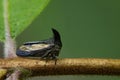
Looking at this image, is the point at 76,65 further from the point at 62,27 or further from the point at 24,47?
the point at 62,27

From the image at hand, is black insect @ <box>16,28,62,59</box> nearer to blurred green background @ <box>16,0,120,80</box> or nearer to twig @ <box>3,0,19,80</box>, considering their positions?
twig @ <box>3,0,19,80</box>

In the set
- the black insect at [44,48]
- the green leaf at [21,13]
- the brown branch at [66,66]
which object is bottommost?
the brown branch at [66,66]

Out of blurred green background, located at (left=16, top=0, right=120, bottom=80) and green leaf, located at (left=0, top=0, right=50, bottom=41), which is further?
blurred green background, located at (left=16, top=0, right=120, bottom=80)

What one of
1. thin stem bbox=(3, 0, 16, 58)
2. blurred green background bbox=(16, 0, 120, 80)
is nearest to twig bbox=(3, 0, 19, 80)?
thin stem bbox=(3, 0, 16, 58)

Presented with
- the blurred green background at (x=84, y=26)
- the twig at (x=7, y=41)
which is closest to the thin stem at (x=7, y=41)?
the twig at (x=7, y=41)

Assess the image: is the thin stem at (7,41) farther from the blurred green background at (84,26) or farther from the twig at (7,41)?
the blurred green background at (84,26)

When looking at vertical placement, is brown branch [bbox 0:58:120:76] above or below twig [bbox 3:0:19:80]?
below
